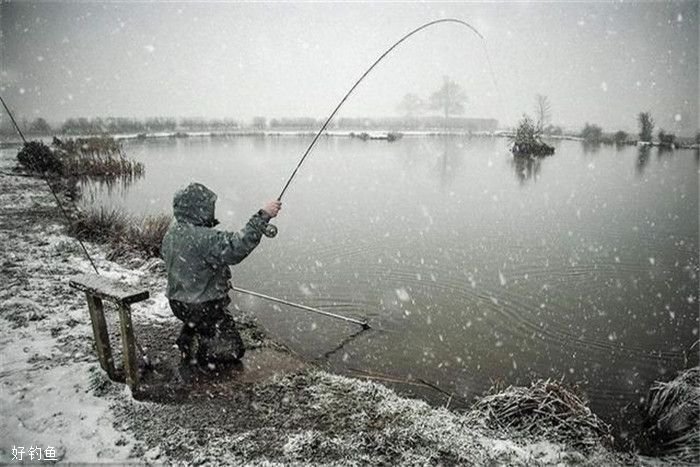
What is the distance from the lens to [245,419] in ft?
12.5

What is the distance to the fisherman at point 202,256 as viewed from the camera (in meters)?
3.80

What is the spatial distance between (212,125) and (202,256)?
300 feet

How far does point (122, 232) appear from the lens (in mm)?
9992

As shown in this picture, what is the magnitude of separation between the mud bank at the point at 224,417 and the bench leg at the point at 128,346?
0.54 feet

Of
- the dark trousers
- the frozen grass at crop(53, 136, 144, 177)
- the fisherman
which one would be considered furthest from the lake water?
the frozen grass at crop(53, 136, 144, 177)

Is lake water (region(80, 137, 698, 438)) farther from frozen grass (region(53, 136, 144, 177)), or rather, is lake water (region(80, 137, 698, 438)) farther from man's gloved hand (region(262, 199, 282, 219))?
man's gloved hand (region(262, 199, 282, 219))

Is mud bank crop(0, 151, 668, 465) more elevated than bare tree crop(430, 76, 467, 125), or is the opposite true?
bare tree crop(430, 76, 467, 125)

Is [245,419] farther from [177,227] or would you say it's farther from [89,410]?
[177,227]

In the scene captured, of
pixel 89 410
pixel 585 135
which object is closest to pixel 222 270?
pixel 89 410

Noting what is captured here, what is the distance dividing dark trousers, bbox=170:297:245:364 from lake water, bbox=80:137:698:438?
1569 mm

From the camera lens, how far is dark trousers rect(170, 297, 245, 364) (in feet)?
13.8

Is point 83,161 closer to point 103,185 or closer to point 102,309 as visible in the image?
point 103,185

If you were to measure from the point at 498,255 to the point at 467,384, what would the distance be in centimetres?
580

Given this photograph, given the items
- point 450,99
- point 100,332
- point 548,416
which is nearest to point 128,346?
point 100,332
